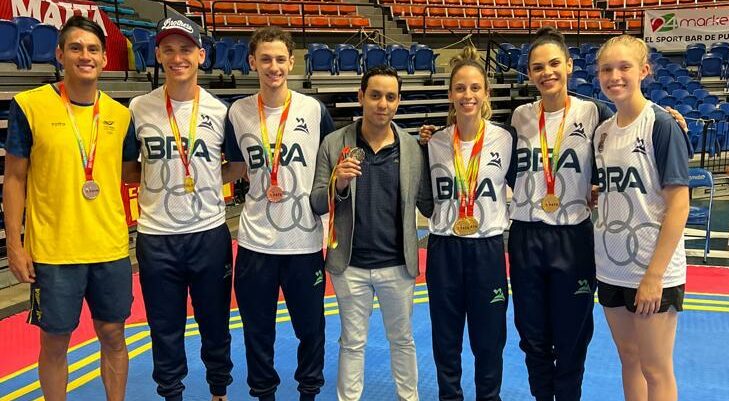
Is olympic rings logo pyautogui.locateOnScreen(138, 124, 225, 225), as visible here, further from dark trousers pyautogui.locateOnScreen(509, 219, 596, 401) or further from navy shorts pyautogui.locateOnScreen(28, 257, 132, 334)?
dark trousers pyautogui.locateOnScreen(509, 219, 596, 401)

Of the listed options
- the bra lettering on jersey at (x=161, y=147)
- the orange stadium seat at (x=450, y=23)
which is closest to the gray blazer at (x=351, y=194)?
the bra lettering on jersey at (x=161, y=147)

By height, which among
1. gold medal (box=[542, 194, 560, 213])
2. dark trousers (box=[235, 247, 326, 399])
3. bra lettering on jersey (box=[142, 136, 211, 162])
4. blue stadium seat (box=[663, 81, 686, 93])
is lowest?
dark trousers (box=[235, 247, 326, 399])

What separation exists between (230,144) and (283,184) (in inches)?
15.0

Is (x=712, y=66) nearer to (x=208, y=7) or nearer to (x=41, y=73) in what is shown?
(x=208, y=7)

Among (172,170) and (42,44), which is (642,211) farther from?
(42,44)

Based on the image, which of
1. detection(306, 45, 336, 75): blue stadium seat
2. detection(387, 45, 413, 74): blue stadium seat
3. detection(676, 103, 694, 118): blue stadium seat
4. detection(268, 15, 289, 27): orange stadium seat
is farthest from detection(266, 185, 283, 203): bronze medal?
detection(268, 15, 289, 27): orange stadium seat

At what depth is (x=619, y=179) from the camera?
97.6 inches

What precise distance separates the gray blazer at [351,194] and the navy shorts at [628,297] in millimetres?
875

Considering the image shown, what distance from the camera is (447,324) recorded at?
2.92 m

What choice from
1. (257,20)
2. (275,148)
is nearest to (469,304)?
(275,148)

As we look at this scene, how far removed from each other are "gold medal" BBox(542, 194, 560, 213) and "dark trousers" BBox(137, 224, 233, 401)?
1629mm

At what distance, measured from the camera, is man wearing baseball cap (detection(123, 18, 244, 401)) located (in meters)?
2.95

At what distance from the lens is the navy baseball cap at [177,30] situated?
113 inches

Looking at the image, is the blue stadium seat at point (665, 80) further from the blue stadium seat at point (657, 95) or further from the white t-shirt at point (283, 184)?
the white t-shirt at point (283, 184)
